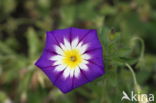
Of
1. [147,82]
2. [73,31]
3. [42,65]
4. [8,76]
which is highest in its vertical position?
[73,31]

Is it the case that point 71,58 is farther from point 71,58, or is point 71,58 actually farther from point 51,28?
point 51,28

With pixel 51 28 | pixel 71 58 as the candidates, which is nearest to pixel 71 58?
pixel 71 58

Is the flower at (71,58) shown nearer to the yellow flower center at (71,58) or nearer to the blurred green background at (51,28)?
the yellow flower center at (71,58)

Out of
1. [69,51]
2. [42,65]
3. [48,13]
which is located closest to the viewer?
[42,65]

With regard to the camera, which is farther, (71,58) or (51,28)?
(51,28)

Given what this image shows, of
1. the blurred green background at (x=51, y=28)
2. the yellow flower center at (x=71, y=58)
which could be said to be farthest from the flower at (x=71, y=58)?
the blurred green background at (x=51, y=28)

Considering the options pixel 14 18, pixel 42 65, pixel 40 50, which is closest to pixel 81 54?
pixel 42 65

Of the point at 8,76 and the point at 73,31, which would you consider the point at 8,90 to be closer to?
the point at 8,76
